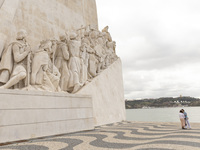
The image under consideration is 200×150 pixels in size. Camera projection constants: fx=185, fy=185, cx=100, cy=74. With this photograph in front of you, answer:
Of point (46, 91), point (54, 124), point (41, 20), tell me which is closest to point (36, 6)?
point (41, 20)

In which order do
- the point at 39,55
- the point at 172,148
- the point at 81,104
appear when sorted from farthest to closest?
the point at 81,104
the point at 39,55
the point at 172,148

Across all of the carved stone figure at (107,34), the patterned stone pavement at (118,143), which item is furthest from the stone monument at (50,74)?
the carved stone figure at (107,34)

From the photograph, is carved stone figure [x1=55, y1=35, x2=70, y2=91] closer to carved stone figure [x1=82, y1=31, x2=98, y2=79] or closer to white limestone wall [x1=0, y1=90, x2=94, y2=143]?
white limestone wall [x1=0, y1=90, x2=94, y2=143]

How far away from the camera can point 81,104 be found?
6.30 meters

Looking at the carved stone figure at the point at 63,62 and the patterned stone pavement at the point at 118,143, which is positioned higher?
the carved stone figure at the point at 63,62

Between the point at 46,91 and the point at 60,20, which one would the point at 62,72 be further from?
the point at 60,20

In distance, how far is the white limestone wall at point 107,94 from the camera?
328 inches

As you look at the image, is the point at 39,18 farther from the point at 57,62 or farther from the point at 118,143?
the point at 118,143

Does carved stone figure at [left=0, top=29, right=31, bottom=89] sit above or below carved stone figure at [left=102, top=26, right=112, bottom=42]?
below

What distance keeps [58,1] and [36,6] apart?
1685 millimetres

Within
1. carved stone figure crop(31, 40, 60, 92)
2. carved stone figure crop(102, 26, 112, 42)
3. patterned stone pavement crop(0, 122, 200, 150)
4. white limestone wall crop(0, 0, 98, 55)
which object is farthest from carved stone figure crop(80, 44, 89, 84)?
carved stone figure crop(102, 26, 112, 42)

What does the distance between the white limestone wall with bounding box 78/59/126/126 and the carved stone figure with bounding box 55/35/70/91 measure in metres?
0.71

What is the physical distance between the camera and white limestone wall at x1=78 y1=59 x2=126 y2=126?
8.34m

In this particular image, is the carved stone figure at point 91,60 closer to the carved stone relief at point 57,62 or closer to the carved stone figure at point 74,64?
the carved stone relief at point 57,62
